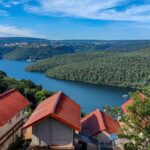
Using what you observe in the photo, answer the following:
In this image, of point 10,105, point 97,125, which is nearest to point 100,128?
point 97,125

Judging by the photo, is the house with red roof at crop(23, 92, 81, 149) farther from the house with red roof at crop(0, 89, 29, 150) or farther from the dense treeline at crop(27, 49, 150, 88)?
the dense treeline at crop(27, 49, 150, 88)

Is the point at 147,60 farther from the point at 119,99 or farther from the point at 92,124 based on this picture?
the point at 92,124

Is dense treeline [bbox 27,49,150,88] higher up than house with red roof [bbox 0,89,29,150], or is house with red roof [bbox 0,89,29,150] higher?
house with red roof [bbox 0,89,29,150]

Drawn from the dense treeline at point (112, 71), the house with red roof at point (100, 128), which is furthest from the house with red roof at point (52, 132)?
the dense treeline at point (112, 71)

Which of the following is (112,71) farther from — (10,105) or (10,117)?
(10,117)

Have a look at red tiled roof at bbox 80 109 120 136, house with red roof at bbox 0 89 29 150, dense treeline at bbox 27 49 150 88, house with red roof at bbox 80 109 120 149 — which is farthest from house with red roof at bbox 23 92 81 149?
dense treeline at bbox 27 49 150 88

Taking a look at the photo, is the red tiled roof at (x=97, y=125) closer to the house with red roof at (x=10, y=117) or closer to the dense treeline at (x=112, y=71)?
the house with red roof at (x=10, y=117)
